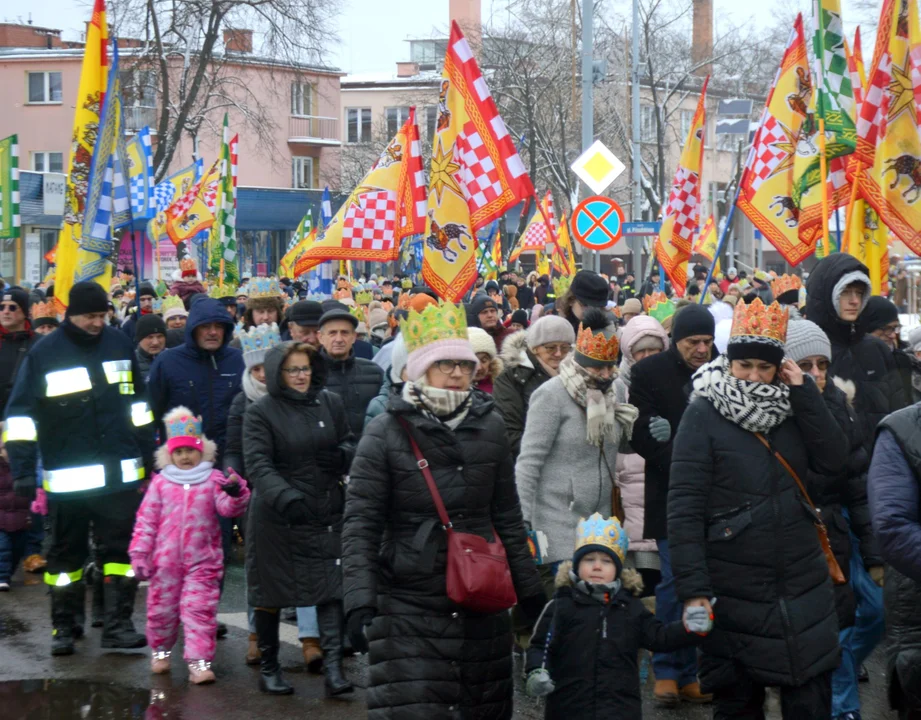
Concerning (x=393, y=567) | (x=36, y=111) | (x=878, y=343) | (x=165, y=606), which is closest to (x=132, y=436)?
(x=165, y=606)

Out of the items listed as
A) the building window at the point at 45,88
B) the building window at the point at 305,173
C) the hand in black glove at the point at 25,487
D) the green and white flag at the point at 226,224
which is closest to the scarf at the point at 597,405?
the hand in black glove at the point at 25,487

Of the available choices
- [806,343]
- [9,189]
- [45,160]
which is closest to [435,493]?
[806,343]

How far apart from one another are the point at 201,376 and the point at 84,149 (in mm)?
2938

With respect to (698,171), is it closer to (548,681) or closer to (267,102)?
(548,681)

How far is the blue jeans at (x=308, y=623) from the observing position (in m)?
7.68

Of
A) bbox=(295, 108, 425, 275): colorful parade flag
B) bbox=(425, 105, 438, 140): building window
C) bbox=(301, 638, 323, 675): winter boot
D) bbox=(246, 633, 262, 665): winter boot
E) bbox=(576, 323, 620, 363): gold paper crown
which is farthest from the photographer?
bbox=(425, 105, 438, 140): building window

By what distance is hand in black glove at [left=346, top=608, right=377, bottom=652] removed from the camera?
4.93 meters

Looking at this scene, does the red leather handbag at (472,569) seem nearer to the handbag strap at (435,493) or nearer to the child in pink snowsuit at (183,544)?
the handbag strap at (435,493)

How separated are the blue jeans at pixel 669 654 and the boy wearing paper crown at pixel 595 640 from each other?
123cm

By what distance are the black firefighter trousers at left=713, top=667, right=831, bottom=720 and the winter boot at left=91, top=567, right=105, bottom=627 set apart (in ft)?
14.6

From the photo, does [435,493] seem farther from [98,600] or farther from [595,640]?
[98,600]

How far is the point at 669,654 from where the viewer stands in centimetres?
694

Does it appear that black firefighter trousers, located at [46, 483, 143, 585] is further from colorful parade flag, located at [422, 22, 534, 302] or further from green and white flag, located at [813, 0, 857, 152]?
green and white flag, located at [813, 0, 857, 152]

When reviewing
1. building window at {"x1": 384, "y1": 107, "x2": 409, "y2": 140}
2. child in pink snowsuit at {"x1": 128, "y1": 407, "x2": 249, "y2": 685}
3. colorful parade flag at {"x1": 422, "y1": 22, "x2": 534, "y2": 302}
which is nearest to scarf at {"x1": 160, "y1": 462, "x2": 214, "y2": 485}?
child in pink snowsuit at {"x1": 128, "y1": 407, "x2": 249, "y2": 685}
